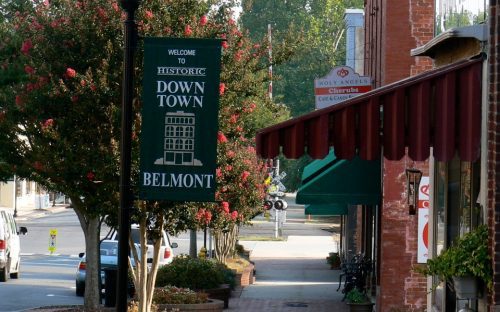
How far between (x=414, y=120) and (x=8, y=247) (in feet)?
68.4

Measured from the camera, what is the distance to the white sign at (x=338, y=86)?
21.3 meters

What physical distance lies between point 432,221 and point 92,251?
9.04 m

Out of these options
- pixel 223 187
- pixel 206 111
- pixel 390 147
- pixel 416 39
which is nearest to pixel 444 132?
pixel 390 147

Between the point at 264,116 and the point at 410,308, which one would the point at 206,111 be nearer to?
the point at 410,308

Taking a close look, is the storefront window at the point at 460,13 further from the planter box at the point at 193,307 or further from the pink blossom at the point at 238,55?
the planter box at the point at 193,307

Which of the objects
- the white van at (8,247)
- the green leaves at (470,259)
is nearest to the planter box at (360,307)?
the white van at (8,247)

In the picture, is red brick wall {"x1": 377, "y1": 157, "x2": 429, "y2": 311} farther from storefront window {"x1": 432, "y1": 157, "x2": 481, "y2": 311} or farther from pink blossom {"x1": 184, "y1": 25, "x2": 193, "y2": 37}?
pink blossom {"x1": 184, "y1": 25, "x2": 193, "y2": 37}

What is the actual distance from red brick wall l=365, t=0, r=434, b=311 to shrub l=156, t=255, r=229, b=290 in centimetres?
463

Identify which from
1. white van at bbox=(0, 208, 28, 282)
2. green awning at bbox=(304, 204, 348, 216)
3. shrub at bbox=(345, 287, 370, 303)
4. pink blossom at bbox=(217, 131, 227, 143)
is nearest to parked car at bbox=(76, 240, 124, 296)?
white van at bbox=(0, 208, 28, 282)

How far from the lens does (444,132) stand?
9398mm

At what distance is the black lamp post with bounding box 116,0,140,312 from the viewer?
9500 millimetres

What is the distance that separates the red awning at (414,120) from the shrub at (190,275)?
13.3 meters

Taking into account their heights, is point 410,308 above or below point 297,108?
below

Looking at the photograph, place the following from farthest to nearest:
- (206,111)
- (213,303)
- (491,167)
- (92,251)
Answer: (92,251) < (213,303) < (206,111) < (491,167)
